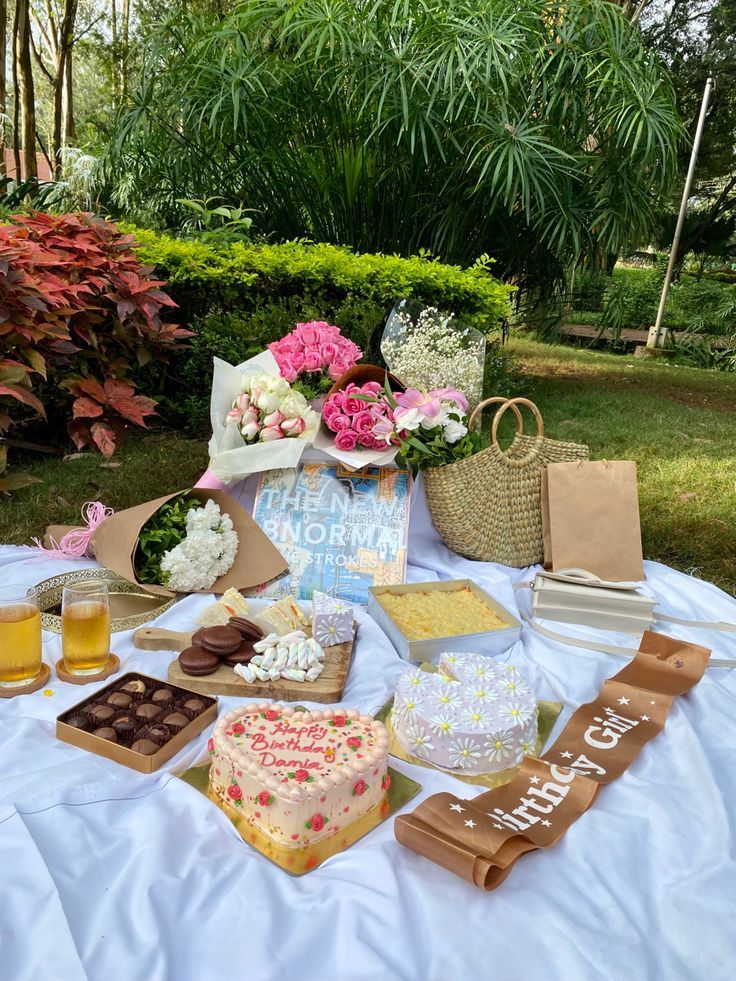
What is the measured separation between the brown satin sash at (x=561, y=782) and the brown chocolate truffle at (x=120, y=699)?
0.80 metres

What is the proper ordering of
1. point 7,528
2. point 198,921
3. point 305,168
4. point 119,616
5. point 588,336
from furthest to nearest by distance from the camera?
point 588,336 → point 305,168 → point 7,528 → point 119,616 → point 198,921

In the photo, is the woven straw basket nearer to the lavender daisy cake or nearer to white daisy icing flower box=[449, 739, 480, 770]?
the lavender daisy cake

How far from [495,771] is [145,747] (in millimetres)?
874

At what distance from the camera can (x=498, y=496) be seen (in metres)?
3.28

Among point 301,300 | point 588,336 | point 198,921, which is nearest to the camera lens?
point 198,921

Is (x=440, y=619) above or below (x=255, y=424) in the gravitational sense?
below

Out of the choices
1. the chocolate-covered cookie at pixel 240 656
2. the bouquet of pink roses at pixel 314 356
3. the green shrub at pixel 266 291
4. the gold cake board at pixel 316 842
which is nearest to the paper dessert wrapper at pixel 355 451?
the bouquet of pink roses at pixel 314 356

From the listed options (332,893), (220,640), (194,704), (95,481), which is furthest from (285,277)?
(332,893)

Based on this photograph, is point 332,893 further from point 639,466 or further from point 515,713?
point 639,466

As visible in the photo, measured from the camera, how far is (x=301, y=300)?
200 inches

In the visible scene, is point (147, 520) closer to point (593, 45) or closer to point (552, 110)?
point (552, 110)

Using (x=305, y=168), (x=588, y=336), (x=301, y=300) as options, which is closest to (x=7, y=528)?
(x=301, y=300)

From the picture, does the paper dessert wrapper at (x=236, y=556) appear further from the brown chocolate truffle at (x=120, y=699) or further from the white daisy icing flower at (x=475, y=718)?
the white daisy icing flower at (x=475, y=718)

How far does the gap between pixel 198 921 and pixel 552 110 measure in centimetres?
684
